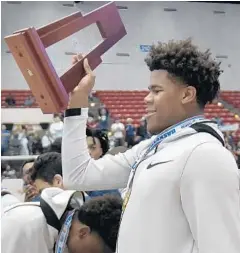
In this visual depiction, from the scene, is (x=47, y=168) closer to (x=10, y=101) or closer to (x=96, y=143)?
(x=96, y=143)

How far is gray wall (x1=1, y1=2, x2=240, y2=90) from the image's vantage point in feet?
39.6

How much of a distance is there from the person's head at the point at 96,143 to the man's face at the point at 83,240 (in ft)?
2.98

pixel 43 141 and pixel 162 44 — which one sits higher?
pixel 162 44

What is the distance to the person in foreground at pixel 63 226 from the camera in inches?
55.4

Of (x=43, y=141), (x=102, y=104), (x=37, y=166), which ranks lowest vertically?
(x=102, y=104)

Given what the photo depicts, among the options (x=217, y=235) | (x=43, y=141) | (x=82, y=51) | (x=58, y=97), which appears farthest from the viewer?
(x=43, y=141)

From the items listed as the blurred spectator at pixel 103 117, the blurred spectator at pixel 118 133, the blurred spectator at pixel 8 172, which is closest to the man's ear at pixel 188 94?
the blurred spectator at pixel 8 172

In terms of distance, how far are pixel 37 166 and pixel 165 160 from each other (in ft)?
3.30

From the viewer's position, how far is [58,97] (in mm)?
1190

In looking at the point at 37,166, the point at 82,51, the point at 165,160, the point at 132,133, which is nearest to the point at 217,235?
the point at 165,160

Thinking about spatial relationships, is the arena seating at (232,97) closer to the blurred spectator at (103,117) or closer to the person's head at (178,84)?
the blurred spectator at (103,117)

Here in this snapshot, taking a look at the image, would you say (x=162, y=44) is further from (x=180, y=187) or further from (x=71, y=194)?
(x=71, y=194)

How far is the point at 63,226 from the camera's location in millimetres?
1417

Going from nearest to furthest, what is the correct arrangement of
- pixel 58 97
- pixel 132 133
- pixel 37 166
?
pixel 58 97 < pixel 37 166 < pixel 132 133
